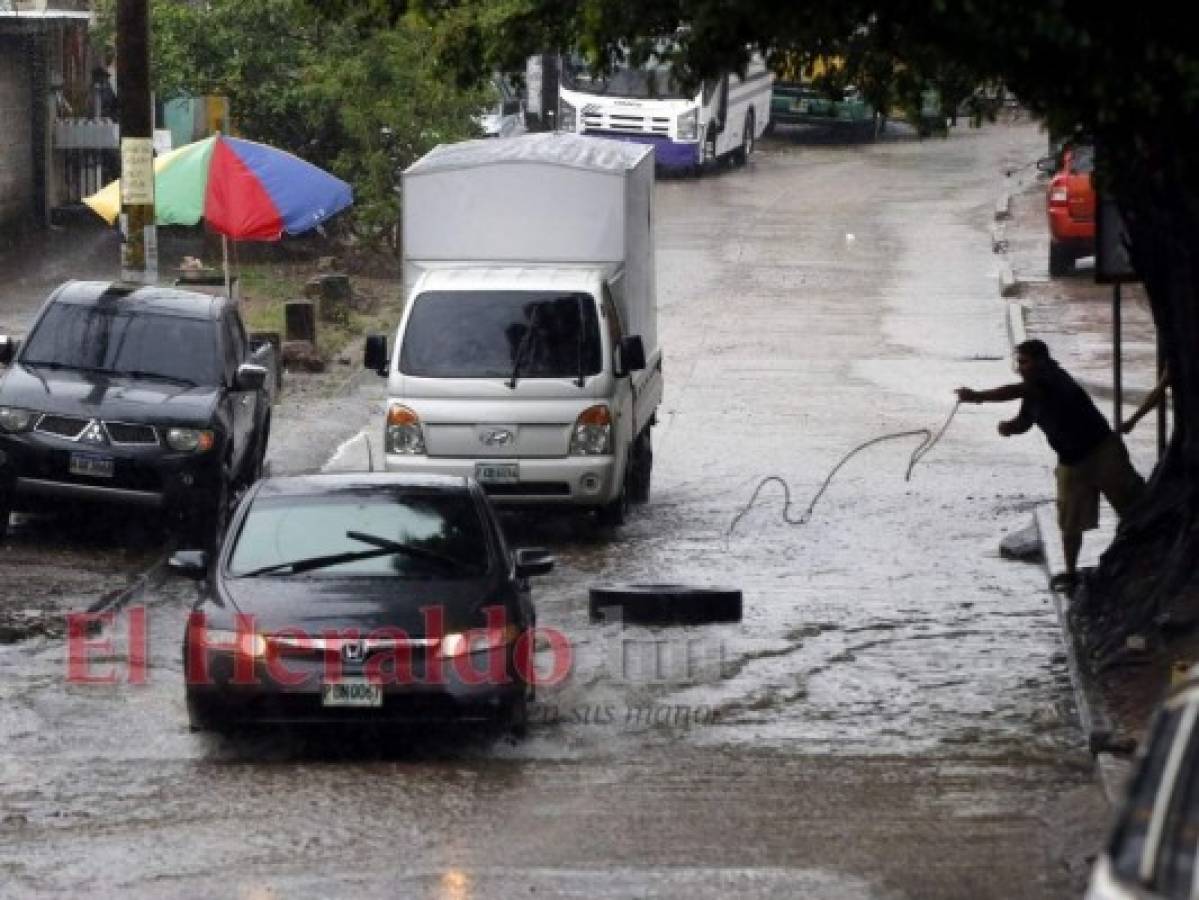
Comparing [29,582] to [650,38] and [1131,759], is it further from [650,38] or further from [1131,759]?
[1131,759]

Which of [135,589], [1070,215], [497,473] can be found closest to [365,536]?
[135,589]

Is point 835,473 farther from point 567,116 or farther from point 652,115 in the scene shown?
point 567,116

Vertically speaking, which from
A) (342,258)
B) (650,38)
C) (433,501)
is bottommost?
(342,258)

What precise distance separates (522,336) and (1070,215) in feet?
54.5

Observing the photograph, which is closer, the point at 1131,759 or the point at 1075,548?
the point at 1131,759

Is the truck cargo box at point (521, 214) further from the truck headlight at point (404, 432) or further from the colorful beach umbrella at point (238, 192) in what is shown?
the colorful beach umbrella at point (238, 192)

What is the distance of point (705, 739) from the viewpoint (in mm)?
14234

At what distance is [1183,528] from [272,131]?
23789mm

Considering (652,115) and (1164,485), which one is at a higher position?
(1164,485)

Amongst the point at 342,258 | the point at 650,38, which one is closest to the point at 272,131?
the point at 342,258

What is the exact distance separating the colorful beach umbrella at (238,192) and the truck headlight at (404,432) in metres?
7.53

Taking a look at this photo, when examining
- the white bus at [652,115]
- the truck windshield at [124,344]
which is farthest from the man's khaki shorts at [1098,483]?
the white bus at [652,115]

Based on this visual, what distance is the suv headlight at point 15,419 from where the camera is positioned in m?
19.2

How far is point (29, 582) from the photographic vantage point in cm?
1839
